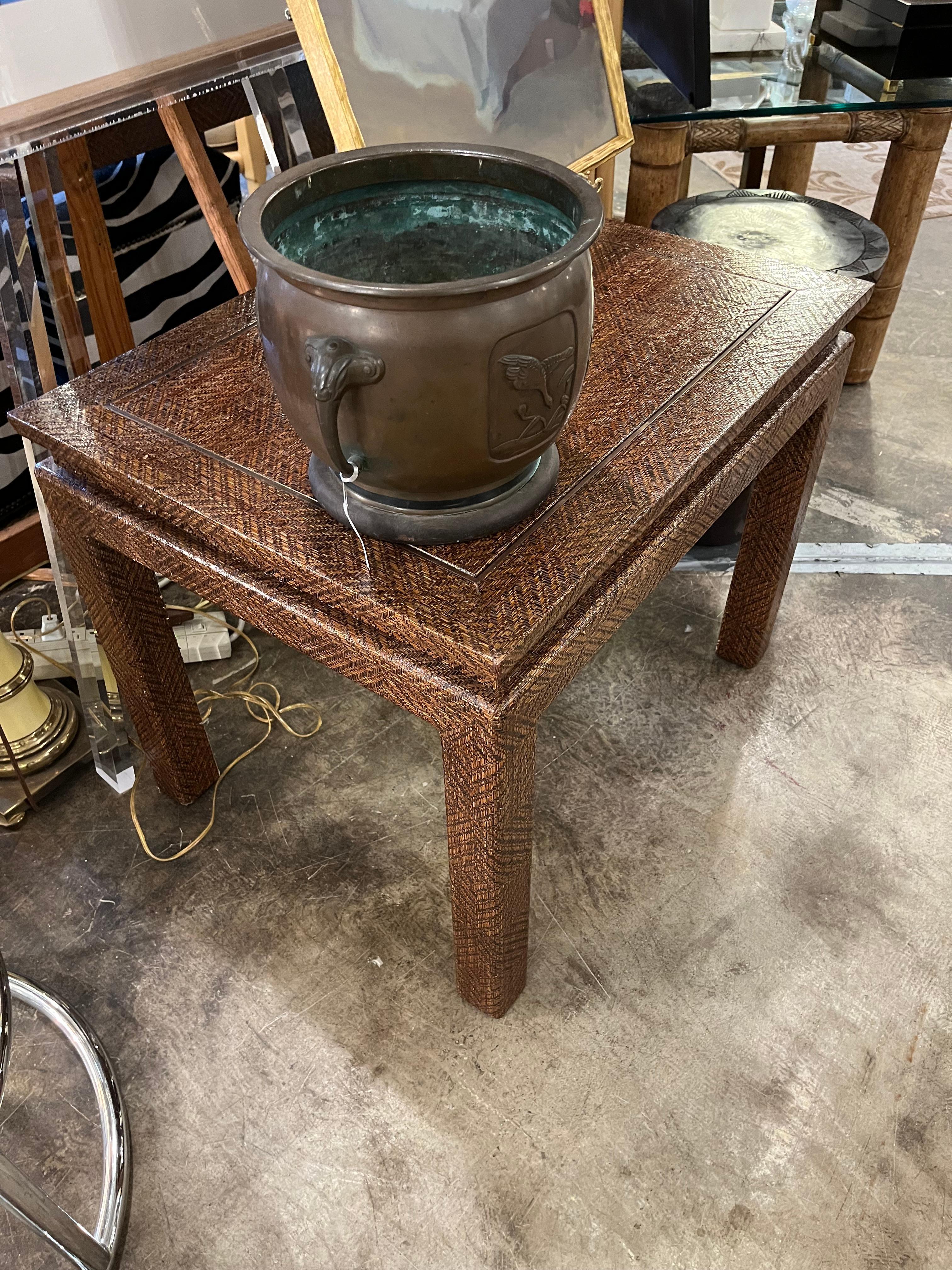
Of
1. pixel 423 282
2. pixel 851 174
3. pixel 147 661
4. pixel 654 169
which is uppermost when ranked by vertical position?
pixel 423 282

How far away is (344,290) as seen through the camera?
728mm

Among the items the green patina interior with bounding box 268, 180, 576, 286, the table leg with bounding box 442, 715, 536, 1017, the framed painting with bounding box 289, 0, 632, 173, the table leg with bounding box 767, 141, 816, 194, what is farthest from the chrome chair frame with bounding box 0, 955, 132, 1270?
the table leg with bounding box 767, 141, 816, 194

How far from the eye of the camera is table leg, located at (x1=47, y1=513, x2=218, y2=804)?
118 cm

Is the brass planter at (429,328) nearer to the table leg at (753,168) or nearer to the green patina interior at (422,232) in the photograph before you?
the green patina interior at (422,232)

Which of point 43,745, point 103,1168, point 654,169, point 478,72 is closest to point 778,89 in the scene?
point 654,169

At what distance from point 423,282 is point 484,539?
29 cm

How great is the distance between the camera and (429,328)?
29.2 inches

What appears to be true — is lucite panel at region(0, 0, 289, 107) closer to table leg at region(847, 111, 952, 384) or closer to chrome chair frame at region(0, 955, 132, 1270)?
chrome chair frame at region(0, 955, 132, 1270)

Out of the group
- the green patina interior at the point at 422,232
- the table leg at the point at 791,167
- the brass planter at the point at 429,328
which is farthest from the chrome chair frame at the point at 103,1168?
the table leg at the point at 791,167

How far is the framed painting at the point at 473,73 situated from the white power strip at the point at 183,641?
2.63 ft

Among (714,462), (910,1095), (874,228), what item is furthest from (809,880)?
(874,228)

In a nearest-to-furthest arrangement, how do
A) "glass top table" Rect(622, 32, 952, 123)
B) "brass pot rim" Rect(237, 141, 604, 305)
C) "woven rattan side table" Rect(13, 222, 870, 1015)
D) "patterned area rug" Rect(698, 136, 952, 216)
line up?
"brass pot rim" Rect(237, 141, 604, 305) → "woven rattan side table" Rect(13, 222, 870, 1015) → "glass top table" Rect(622, 32, 952, 123) → "patterned area rug" Rect(698, 136, 952, 216)

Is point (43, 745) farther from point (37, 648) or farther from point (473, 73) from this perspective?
point (473, 73)

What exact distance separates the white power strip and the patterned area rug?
2.32 metres
